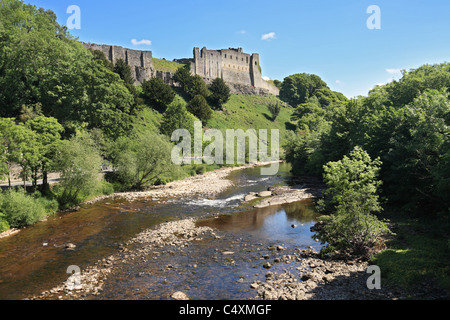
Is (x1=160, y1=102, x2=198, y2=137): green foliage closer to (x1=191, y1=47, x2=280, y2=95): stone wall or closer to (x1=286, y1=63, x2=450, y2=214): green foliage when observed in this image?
(x1=286, y1=63, x2=450, y2=214): green foliage

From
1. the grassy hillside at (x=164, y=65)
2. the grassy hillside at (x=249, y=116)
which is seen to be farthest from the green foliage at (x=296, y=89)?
the grassy hillside at (x=164, y=65)

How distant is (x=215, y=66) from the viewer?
9475 cm

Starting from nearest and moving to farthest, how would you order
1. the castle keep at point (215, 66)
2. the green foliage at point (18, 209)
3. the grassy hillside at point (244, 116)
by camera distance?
the green foliage at point (18, 209) → the grassy hillside at point (244, 116) → the castle keep at point (215, 66)

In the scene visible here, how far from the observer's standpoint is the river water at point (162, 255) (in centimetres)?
1191

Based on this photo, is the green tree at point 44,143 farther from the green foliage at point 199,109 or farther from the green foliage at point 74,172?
the green foliage at point 199,109

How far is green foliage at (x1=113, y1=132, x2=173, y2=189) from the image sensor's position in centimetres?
3069

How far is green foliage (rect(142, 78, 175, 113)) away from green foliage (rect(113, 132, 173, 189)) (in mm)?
31883

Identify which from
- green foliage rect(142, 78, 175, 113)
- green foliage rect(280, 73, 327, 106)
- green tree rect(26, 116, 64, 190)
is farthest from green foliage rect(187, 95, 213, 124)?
green foliage rect(280, 73, 327, 106)

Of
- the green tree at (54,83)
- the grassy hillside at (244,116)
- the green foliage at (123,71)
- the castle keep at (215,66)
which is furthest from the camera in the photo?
the castle keep at (215,66)

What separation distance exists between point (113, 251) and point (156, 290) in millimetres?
5141

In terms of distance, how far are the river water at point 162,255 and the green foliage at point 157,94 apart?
40341mm

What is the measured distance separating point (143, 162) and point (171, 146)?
4006 mm

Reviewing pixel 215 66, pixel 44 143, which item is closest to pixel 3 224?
pixel 44 143
